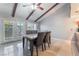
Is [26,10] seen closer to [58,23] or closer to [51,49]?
[58,23]

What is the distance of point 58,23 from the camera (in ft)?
5.70

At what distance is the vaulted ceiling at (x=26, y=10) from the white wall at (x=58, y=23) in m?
0.11

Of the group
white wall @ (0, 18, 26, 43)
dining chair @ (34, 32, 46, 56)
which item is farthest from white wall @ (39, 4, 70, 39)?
white wall @ (0, 18, 26, 43)

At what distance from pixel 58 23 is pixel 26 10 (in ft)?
1.77

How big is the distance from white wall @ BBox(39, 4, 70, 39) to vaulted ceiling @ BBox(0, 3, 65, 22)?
4.2 inches

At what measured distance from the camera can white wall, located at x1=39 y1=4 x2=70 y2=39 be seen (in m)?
1.70

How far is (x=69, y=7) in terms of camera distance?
1707 millimetres

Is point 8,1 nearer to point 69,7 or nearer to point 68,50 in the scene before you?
point 69,7

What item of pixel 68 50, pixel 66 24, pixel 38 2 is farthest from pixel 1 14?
pixel 68 50

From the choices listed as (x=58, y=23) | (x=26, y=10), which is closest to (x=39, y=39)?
(x=58, y=23)

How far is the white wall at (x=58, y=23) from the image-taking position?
1.70 metres

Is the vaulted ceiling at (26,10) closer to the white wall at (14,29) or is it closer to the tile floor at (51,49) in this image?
the white wall at (14,29)

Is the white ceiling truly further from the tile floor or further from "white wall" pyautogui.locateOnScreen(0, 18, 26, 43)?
the tile floor

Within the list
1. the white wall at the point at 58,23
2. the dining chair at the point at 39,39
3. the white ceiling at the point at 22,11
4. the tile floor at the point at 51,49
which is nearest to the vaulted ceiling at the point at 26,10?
the white ceiling at the point at 22,11
